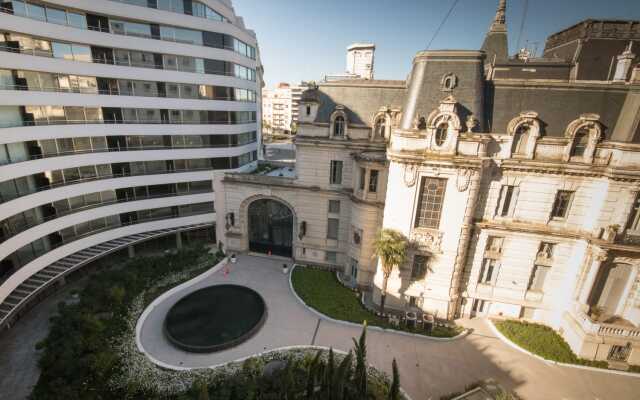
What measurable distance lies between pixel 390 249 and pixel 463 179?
8916 mm

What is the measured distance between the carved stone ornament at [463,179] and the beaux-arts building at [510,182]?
4.5 inches

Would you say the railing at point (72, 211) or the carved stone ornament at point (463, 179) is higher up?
the carved stone ornament at point (463, 179)

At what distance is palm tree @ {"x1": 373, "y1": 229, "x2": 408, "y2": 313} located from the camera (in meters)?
26.7

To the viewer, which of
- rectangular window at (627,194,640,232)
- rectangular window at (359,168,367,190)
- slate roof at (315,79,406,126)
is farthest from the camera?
slate roof at (315,79,406,126)

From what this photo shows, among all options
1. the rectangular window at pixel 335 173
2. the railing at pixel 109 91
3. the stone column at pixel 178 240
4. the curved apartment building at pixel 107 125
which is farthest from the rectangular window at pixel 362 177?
the stone column at pixel 178 240

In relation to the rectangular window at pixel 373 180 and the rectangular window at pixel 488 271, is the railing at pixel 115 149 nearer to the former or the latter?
the rectangular window at pixel 373 180

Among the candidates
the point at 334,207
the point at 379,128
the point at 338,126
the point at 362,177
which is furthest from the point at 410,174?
the point at 334,207

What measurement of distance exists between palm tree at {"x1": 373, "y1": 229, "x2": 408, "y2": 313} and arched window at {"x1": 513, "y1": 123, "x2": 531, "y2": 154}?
42.2ft

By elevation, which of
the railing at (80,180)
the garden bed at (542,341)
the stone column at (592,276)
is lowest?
the garden bed at (542,341)

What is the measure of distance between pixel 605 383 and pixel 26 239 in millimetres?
52813

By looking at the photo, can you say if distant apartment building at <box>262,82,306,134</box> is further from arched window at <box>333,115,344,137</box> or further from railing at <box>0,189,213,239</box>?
arched window at <box>333,115,344,137</box>

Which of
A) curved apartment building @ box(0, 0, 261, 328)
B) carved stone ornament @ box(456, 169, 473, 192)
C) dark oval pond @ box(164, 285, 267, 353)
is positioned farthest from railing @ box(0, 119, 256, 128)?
carved stone ornament @ box(456, 169, 473, 192)

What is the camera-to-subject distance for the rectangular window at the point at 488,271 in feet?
93.8

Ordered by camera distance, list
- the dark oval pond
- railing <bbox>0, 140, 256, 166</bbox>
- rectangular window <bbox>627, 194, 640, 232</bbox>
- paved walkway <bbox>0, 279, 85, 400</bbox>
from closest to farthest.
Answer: paved walkway <bbox>0, 279, 85, 400</bbox>
rectangular window <bbox>627, 194, 640, 232</bbox>
the dark oval pond
railing <bbox>0, 140, 256, 166</bbox>
